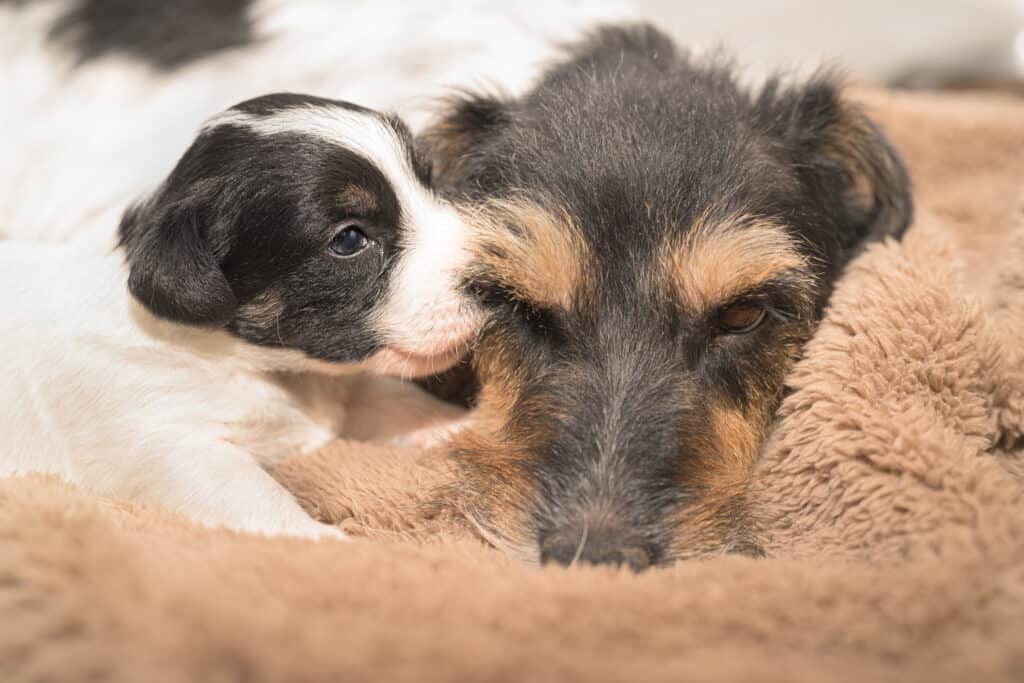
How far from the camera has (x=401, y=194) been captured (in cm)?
263

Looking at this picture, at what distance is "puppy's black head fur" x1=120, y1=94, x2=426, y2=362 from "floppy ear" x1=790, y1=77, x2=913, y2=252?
49.2 inches

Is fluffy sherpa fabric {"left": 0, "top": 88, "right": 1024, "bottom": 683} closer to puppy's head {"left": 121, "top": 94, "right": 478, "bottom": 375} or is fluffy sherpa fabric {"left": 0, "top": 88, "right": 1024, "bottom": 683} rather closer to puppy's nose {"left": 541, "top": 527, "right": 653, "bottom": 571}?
puppy's nose {"left": 541, "top": 527, "right": 653, "bottom": 571}

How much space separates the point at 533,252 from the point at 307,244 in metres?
0.58

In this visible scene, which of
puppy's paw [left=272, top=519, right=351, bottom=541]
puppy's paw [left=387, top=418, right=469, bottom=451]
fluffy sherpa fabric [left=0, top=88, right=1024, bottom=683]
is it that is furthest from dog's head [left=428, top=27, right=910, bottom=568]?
puppy's paw [left=272, top=519, right=351, bottom=541]

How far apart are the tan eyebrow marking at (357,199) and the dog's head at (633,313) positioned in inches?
11.3

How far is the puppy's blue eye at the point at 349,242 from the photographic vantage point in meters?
2.56

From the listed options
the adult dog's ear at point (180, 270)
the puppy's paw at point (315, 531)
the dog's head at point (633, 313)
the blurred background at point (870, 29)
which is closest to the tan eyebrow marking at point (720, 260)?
the dog's head at point (633, 313)

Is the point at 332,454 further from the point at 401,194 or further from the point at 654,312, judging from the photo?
the point at 654,312

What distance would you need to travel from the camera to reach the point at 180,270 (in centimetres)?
245

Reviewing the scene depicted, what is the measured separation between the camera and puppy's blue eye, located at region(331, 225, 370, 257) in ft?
8.41

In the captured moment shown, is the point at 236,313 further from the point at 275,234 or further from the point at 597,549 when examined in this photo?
the point at 597,549

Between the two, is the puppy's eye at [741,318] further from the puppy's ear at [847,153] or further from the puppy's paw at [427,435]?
the puppy's paw at [427,435]

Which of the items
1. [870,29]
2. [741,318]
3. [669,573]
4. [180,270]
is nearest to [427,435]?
[180,270]

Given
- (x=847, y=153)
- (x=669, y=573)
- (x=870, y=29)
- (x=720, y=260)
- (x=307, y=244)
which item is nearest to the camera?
(x=669, y=573)
